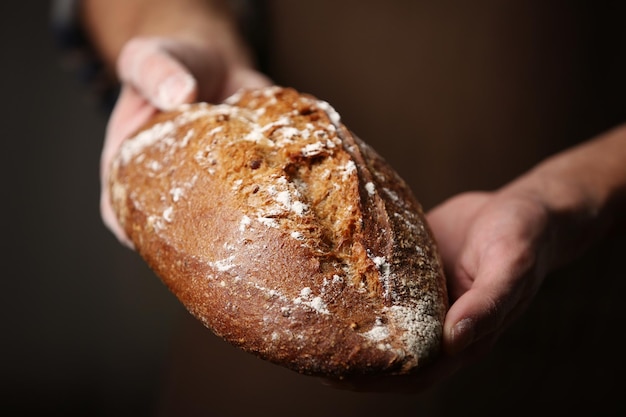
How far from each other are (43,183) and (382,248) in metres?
2.17

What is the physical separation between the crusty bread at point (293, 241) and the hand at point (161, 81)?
204 millimetres

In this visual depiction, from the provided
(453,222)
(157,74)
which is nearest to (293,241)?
(453,222)

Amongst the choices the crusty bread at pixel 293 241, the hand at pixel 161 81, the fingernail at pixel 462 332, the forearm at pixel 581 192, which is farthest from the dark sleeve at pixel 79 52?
the fingernail at pixel 462 332

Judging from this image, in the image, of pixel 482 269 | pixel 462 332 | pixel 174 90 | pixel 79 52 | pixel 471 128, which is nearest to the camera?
pixel 462 332

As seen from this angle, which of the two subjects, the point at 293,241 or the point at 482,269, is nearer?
the point at 293,241

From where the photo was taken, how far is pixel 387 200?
1088 mm

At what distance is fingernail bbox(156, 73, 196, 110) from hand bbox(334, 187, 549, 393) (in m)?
0.62

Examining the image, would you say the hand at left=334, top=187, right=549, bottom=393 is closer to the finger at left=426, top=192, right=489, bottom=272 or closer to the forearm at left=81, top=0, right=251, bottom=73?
the finger at left=426, top=192, right=489, bottom=272

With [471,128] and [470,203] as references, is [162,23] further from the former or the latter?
[470,203]

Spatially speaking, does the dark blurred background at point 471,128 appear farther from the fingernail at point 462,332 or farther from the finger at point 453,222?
the fingernail at point 462,332

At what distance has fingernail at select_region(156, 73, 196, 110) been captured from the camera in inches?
52.7

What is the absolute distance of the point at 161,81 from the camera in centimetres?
138

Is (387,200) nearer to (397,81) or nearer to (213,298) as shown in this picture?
(213,298)

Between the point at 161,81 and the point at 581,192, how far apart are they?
1.04m
